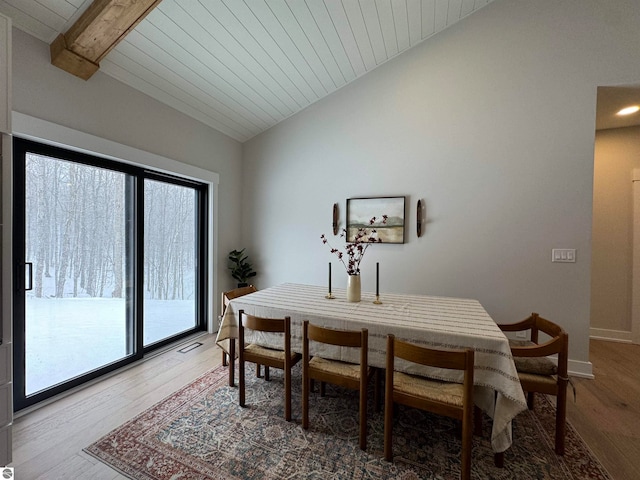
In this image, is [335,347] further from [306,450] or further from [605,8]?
[605,8]

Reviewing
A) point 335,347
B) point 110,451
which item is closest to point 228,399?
point 110,451

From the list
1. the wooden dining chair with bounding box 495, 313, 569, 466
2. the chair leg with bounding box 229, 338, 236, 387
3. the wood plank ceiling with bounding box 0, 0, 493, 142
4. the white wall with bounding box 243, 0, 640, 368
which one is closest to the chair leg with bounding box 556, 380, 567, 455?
the wooden dining chair with bounding box 495, 313, 569, 466

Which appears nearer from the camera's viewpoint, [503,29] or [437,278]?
[503,29]

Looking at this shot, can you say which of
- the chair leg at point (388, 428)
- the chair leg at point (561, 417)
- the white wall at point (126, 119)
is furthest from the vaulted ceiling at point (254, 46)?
the chair leg at point (388, 428)

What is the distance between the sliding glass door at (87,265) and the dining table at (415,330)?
3.79ft

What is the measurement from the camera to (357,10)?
245 centimetres

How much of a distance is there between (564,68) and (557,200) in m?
1.27

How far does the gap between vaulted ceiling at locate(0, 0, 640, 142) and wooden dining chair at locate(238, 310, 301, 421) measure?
2336 millimetres

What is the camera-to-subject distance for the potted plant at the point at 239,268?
381 cm

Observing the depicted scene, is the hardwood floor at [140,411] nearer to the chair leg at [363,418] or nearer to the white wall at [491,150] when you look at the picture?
the white wall at [491,150]

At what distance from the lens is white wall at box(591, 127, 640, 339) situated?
3.28m

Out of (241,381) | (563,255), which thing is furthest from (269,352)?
(563,255)

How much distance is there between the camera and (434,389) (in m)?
1.52

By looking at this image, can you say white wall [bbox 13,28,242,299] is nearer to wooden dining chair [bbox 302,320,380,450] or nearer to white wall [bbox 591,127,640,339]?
wooden dining chair [bbox 302,320,380,450]
